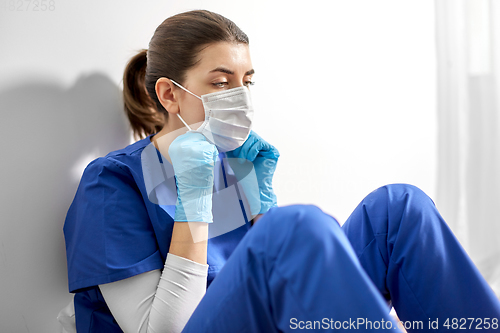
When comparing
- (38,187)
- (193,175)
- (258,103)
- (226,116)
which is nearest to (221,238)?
(193,175)

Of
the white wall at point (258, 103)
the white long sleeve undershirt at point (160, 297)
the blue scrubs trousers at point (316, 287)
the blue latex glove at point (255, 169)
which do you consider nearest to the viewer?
the blue scrubs trousers at point (316, 287)

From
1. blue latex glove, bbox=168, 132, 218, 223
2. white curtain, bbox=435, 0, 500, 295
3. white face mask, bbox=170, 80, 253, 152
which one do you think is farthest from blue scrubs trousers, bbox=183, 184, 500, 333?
white curtain, bbox=435, 0, 500, 295

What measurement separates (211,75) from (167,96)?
0.13 metres

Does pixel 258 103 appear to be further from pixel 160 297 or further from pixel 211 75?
pixel 160 297

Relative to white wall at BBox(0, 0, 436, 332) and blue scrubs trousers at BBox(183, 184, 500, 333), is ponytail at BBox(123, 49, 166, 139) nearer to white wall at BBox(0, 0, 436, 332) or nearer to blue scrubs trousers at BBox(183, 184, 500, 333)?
white wall at BBox(0, 0, 436, 332)

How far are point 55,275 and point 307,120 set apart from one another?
105 centimetres

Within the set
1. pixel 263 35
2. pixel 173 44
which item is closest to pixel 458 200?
pixel 263 35

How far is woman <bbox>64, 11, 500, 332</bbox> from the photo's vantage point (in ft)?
1.94

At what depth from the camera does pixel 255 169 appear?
1.19m

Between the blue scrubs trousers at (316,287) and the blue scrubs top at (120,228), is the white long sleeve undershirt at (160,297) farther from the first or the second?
the blue scrubs trousers at (316,287)

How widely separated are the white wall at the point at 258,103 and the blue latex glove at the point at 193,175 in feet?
1.07

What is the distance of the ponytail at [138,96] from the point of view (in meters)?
1.17

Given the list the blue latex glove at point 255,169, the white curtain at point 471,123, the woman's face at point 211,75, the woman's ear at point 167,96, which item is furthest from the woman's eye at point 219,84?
the white curtain at point 471,123

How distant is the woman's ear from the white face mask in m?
0.02
